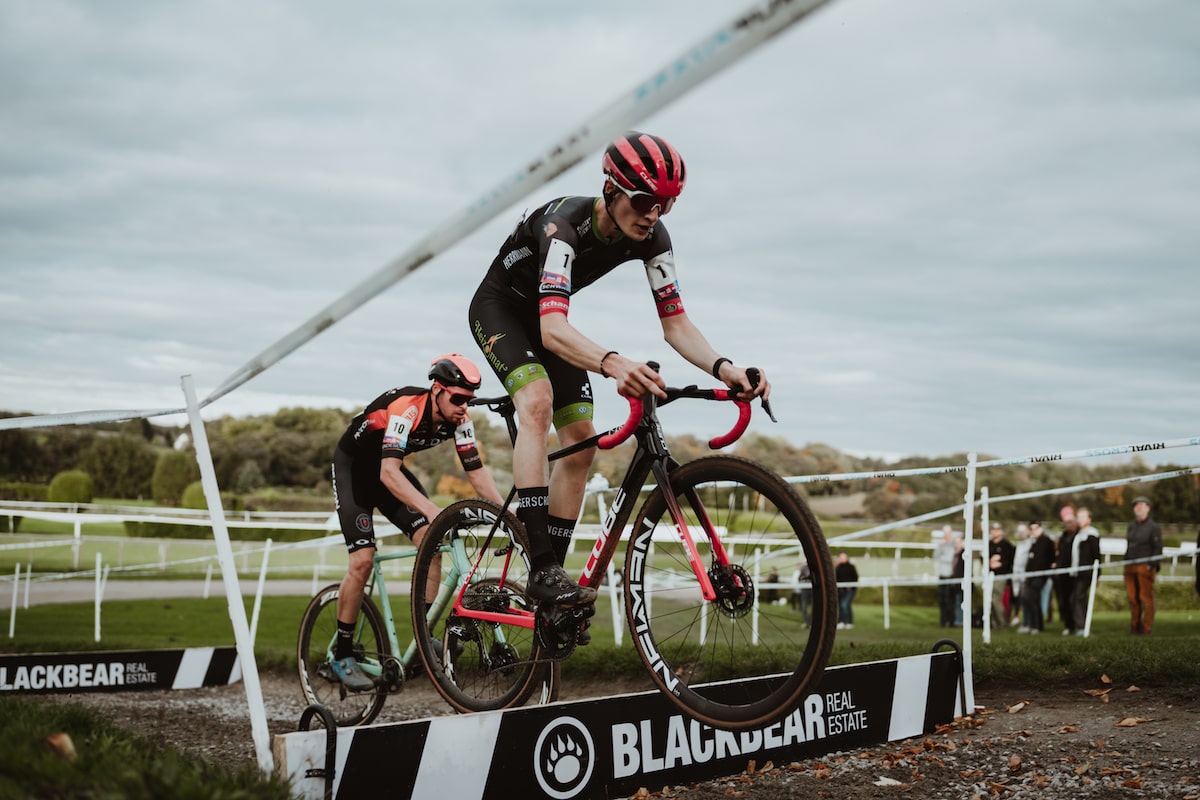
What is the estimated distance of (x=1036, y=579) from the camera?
639 inches

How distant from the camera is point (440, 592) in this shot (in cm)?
595

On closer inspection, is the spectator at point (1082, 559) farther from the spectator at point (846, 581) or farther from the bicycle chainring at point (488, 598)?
the bicycle chainring at point (488, 598)

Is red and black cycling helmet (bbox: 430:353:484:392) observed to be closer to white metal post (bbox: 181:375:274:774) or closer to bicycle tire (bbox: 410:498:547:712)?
bicycle tire (bbox: 410:498:547:712)

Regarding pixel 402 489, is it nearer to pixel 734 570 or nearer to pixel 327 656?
pixel 327 656

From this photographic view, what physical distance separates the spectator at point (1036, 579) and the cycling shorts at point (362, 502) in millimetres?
12285

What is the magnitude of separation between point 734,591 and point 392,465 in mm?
3236

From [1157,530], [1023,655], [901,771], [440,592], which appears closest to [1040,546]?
[1157,530]

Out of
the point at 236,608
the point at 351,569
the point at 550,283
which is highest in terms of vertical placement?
the point at 550,283

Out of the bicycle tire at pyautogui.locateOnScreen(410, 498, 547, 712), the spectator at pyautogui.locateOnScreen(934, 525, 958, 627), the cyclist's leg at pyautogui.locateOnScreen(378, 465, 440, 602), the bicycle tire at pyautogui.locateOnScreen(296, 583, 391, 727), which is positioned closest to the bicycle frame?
the bicycle tire at pyautogui.locateOnScreen(410, 498, 547, 712)

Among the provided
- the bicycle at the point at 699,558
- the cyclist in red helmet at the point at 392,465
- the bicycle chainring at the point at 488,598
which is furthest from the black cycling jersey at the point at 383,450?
the bicycle at the point at 699,558

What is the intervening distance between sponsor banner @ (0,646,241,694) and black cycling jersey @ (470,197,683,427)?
22.4 feet

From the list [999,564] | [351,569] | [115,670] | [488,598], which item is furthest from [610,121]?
[999,564]

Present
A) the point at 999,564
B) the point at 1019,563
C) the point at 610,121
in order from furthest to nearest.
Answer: the point at 1019,563
the point at 999,564
the point at 610,121

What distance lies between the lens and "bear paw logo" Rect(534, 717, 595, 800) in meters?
4.51
